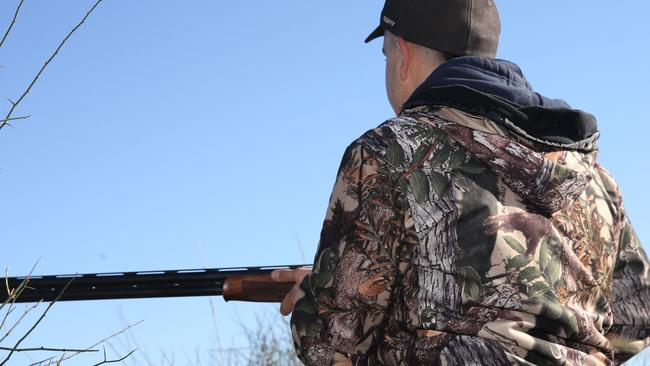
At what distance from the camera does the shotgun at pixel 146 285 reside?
5910 millimetres

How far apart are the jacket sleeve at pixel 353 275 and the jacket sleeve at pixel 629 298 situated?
104 cm

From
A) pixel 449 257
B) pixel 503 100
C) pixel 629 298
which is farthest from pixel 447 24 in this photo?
pixel 629 298

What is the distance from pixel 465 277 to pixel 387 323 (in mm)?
330

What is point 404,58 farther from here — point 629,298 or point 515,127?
point 629,298

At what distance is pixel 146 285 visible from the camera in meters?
6.28

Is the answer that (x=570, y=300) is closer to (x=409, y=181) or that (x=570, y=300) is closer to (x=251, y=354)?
(x=409, y=181)

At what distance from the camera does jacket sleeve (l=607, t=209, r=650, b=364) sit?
13.5 ft

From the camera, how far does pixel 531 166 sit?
368 cm

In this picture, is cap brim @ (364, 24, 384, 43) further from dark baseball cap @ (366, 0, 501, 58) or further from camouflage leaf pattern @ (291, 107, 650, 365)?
camouflage leaf pattern @ (291, 107, 650, 365)

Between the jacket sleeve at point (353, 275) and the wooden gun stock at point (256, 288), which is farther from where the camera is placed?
the wooden gun stock at point (256, 288)

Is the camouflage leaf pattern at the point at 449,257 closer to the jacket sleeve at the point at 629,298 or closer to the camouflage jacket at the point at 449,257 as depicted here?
the camouflage jacket at the point at 449,257

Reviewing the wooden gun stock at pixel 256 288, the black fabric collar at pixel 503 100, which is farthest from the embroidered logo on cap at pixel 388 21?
the wooden gun stock at pixel 256 288

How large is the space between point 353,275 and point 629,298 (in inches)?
48.4

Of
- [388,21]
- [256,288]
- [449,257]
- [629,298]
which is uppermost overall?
[388,21]
